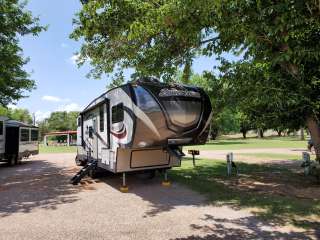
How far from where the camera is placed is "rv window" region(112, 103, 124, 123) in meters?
10.1

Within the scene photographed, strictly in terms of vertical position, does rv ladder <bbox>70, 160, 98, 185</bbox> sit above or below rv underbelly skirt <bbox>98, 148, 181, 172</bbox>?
below

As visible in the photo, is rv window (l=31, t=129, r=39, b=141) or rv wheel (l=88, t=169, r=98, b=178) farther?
rv window (l=31, t=129, r=39, b=141)

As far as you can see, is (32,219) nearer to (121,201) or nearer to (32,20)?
(121,201)

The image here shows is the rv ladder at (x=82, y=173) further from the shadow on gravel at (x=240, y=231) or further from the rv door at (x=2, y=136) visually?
the rv door at (x=2, y=136)

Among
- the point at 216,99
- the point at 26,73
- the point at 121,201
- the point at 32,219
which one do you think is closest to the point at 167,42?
the point at 216,99

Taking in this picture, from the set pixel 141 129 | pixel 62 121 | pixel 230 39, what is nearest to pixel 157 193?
pixel 141 129

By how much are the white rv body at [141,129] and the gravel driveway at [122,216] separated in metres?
1.05

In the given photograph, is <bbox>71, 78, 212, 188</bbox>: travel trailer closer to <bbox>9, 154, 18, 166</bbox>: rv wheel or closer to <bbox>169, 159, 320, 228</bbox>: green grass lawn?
<bbox>169, 159, 320, 228</bbox>: green grass lawn

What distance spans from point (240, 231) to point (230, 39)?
17.8ft

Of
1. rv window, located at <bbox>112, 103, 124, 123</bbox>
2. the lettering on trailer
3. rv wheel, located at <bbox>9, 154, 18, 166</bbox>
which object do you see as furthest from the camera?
rv wheel, located at <bbox>9, 154, 18, 166</bbox>

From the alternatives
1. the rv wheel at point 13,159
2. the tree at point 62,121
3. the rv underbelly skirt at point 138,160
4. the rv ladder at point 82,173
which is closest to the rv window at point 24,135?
the rv wheel at point 13,159

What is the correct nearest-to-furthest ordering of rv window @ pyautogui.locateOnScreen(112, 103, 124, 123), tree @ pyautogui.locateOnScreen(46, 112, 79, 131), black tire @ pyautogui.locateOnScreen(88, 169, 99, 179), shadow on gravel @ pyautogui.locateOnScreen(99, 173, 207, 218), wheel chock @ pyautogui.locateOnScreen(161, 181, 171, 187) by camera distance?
shadow on gravel @ pyautogui.locateOnScreen(99, 173, 207, 218) → rv window @ pyautogui.locateOnScreen(112, 103, 124, 123) → wheel chock @ pyautogui.locateOnScreen(161, 181, 171, 187) → black tire @ pyautogui.locateOnScreen(88, 169, 99, 179) → tree @ pyautogui.locateOnScreen(46, 112, 79, 131)

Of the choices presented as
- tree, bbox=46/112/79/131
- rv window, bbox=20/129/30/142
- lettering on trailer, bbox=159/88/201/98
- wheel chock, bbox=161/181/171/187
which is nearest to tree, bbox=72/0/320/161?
lettering on trailer, bbox=159/88/201/98

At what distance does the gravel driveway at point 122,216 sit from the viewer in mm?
6141
